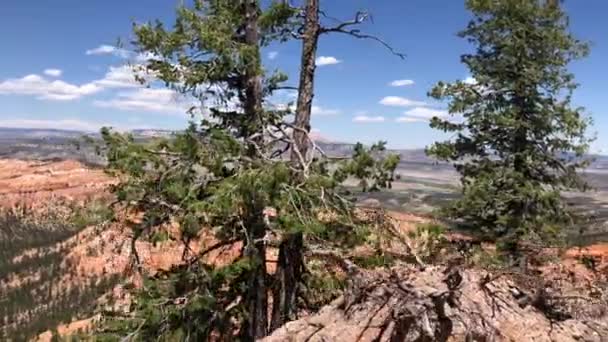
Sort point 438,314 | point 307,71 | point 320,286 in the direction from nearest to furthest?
point 438,314 → point 320,286 → point 307,71

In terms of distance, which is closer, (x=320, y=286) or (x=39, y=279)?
(x=320, y=286)

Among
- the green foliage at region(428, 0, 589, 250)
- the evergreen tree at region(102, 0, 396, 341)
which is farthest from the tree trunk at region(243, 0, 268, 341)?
the green foliage at region(428, 0, 589, 250)

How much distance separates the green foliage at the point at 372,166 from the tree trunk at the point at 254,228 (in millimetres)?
1468

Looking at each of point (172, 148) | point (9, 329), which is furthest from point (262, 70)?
point (9, 329)

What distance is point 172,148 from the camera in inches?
326

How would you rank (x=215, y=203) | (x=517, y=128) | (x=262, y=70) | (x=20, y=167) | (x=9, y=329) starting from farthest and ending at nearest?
(x=20, y=167) < (x=9, y=329) < (x=517, y=128) < (x=262, y=70) < (x=215, y=203)

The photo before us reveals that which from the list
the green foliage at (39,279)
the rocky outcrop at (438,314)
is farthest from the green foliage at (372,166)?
the green foliage at (39,279)

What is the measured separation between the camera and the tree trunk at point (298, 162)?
8.82 metres

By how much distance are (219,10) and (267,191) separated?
127 inches

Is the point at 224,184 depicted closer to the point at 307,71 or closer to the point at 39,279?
the point at 307,71

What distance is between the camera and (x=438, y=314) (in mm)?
5609

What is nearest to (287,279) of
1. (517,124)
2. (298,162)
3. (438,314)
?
(298,162)

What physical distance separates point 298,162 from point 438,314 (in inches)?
146

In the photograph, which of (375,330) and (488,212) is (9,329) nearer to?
(488,212)
